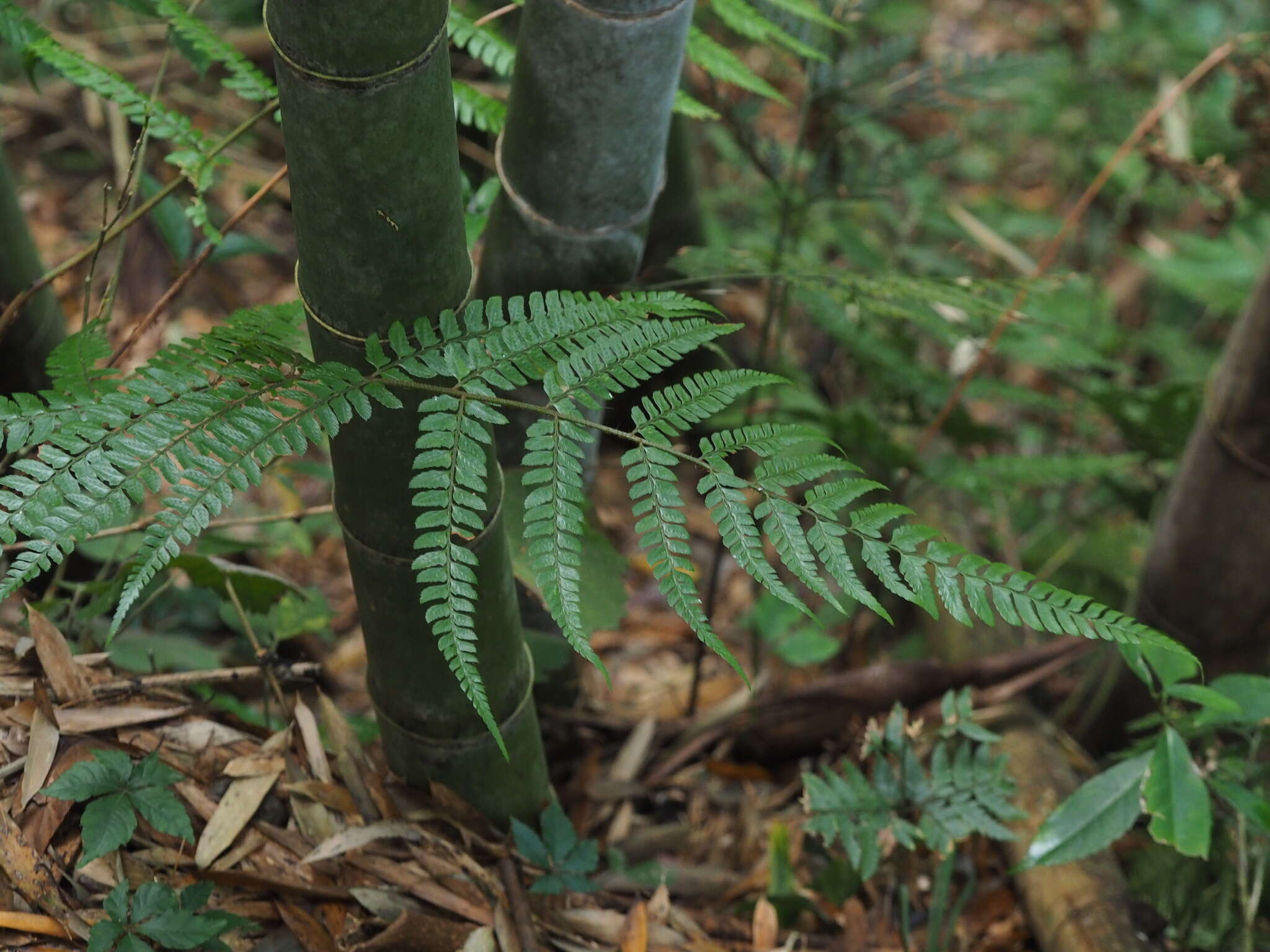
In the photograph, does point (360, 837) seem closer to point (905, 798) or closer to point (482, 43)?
point (905, 798)

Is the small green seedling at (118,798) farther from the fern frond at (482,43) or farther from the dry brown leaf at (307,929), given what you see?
the fern frond at (482,43)

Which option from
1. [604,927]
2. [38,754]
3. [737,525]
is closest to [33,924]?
[38,754]

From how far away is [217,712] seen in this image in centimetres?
130

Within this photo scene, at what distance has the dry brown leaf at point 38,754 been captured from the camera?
1.06 meters

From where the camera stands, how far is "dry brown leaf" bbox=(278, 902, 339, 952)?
1.11 m

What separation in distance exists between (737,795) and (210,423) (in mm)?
1176

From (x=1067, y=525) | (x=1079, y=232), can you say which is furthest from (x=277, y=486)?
(x=1079, y=232)

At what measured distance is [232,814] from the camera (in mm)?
1168

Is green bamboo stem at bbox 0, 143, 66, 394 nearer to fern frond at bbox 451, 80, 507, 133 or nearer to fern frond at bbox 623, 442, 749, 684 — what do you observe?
fern frond at bbox 451, 80, 507, 133

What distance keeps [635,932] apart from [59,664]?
0.73 meters

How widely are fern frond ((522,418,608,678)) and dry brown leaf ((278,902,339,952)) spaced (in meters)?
0.56

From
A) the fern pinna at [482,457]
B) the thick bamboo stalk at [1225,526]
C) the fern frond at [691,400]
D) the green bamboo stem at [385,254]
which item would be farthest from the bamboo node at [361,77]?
the thick bamboo stalk at [1225,526]

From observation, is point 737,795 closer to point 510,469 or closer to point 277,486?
point 510,469

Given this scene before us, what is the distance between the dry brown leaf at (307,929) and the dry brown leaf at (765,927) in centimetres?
55
